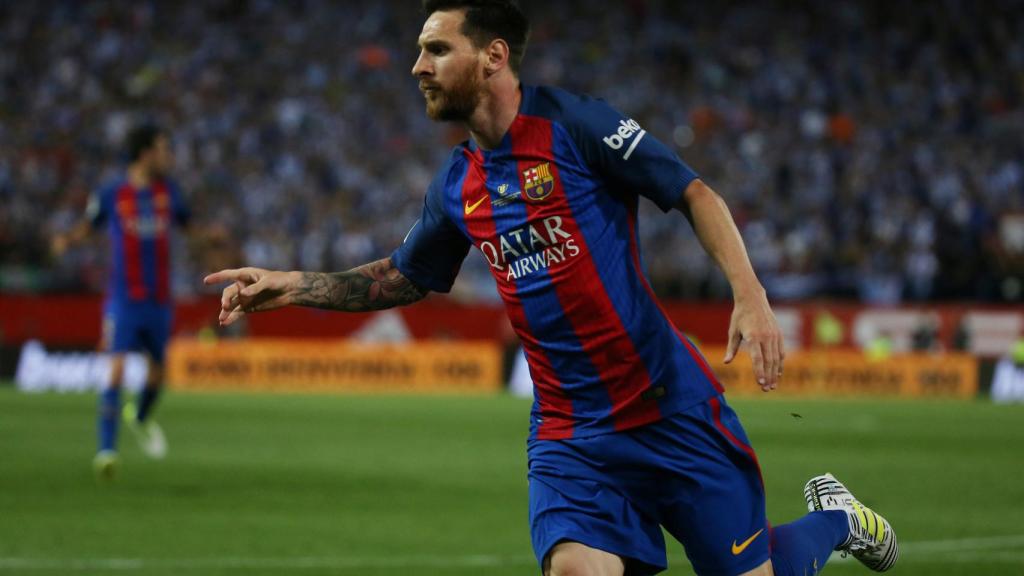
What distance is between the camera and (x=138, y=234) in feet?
39.7

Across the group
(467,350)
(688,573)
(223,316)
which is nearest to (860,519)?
(688,573)

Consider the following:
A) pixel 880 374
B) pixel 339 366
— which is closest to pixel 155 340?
pixel 339 366

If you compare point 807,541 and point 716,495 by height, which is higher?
point 716,495

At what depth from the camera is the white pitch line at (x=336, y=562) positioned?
7.55 metres

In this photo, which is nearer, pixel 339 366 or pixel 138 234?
pixel 138 234

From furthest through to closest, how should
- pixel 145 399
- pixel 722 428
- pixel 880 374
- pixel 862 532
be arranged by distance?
pixel 880 374 < pixel 145 399 < pixel 862 532 < pixel 722 428

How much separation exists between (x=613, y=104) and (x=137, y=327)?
14601 millimetres

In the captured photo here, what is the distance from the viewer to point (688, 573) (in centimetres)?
764

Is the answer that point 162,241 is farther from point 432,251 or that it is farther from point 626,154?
point 626,154

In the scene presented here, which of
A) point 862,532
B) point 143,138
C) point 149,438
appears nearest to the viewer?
point 862,532

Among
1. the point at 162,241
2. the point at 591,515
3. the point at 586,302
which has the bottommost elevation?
the point at 591,515

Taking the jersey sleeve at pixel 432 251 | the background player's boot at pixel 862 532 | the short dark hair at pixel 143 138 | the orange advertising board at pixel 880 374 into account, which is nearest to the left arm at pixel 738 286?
the jersey sleeve at pixel 432 251

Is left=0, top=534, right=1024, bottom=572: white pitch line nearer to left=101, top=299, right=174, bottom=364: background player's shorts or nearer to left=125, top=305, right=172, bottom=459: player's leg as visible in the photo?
left=101, top=299, right=174, bottom=364: background player's shorts

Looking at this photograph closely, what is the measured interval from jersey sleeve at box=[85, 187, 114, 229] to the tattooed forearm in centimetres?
704
